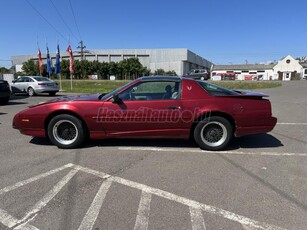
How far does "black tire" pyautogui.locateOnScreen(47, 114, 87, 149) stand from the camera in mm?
5143

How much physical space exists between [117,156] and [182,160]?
1212 millimetres

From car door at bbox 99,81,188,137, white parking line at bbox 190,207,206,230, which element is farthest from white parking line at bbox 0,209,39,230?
car door at bbox 99,81,188,137

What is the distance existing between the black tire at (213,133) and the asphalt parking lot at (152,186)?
0.21 meters

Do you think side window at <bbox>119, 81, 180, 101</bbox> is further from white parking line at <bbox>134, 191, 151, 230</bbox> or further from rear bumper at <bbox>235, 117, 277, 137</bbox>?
white parking line at <bbox>134, 191, 151, 230</bbox>

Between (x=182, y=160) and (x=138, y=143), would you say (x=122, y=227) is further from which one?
(x=138, y=143)

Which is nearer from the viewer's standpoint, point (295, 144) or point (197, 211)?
point (197, 211)

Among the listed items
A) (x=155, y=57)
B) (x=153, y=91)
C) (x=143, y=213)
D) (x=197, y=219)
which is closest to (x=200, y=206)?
(x=197, y=219)

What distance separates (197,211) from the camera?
293 centimetres

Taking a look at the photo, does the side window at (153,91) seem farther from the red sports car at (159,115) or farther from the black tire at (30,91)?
the black tire at (30,91)

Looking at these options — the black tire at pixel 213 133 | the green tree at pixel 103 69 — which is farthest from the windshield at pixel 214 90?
the green tree at pixel 103 69

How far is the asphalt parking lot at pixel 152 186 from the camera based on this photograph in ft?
9.12

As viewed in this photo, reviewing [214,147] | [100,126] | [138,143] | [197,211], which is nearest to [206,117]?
[214,147]

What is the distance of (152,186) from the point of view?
3564mm

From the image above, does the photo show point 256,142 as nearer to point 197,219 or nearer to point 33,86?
point 197,219
